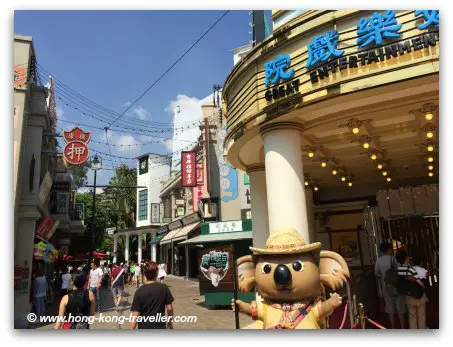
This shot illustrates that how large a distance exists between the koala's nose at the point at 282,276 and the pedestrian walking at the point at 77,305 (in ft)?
8.23

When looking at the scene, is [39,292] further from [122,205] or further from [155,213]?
[122,205]

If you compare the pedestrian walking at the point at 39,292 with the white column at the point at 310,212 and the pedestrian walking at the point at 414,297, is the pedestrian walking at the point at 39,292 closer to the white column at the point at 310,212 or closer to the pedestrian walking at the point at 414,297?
the pedestrian walking at the point at 414,297

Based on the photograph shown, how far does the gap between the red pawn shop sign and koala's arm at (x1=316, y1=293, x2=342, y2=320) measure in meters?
6.80

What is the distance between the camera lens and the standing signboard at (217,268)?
10344mm

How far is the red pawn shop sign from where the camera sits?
29.9 ft

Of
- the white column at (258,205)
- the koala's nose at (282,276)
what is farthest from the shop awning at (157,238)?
the koala's nose at (282,276)

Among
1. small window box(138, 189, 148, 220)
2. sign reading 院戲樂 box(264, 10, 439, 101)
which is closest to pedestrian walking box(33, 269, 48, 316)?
sign reading 院戲樂 box(264, 10, 439, 101)

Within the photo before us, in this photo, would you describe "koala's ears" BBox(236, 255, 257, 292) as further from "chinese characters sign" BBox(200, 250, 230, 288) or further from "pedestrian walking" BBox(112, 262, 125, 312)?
"pedestrian walking" BBox(112, 262, 125, 312)

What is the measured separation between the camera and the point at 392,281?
6352 millimetres

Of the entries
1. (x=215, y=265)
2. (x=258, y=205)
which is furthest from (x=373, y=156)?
(x=215, y=265)

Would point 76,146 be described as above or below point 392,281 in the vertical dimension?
above

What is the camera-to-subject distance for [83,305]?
16.0 ft

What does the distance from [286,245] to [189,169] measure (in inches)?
663
